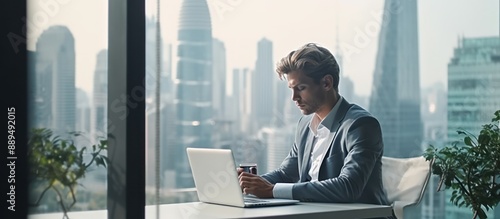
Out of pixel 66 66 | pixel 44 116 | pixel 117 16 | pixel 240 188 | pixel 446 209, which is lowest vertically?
pixel 446 209

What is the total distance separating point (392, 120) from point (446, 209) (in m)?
0.64

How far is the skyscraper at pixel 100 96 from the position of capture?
2.60m

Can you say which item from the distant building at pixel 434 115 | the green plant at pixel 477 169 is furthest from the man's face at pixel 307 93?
the distant building at pixel 434 115

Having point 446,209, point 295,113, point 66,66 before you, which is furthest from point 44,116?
point 446,209

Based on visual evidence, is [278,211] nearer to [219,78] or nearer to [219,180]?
[219,180]

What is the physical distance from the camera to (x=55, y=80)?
2.56 m

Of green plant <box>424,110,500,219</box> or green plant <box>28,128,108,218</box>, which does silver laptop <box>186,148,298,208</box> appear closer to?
green plant <box>28,128,108,218</box>

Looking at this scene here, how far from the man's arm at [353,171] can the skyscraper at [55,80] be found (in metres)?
1.05

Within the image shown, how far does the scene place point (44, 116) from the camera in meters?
2.54

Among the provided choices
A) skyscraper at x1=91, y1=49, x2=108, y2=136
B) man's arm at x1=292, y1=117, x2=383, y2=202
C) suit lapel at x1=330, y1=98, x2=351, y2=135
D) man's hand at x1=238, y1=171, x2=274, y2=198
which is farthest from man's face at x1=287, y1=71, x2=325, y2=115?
skyscraper at x1=91, y1=49, x2=108, y2=136

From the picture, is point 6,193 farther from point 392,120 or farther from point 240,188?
point 392,120

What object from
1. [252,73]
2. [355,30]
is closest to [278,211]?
[252,73]

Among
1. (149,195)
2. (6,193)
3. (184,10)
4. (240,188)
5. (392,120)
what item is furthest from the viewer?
(392,120)

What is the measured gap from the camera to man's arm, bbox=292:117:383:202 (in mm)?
3201
